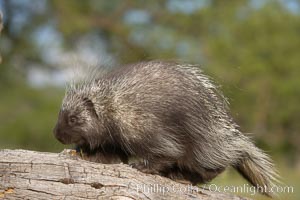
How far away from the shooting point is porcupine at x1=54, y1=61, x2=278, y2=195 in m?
3.44

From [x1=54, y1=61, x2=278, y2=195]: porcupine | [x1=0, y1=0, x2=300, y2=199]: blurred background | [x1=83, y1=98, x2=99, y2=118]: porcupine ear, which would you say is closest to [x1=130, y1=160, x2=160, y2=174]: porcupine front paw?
[x1=54, y1=61, x2=278, y2=195]: porcupine

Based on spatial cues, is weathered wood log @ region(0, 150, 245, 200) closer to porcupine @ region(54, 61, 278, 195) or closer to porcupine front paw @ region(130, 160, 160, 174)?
porcupine front paw @ region(130, 160, 160, 174)

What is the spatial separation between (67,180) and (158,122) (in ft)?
Answer: 2.03

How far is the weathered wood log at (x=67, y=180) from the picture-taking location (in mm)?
3176

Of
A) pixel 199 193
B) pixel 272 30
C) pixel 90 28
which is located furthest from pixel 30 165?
pixel 272 30

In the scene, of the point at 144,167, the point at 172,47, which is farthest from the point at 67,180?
the point at 172,47

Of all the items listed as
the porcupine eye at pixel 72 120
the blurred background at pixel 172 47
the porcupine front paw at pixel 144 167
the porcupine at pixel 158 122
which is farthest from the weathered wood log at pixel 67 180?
the blurred background at pixel 172 47

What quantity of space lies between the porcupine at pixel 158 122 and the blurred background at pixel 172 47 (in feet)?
37.6

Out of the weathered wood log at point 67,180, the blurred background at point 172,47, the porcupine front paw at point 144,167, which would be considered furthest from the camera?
the blurred background at point 172,47

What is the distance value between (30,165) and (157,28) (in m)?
15.4

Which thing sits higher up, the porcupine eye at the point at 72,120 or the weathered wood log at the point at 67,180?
the porcupine eye at the point at 72,120

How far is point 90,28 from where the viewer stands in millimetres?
18281

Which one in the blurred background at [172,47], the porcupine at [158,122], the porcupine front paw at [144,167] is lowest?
the porcupine front paw at [144,167]

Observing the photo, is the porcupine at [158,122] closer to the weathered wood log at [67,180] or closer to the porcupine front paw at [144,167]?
the porcupine front paw at [144,167]
